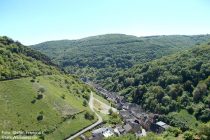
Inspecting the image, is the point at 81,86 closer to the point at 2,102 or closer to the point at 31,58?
the point at 31,58

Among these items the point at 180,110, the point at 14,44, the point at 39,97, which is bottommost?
the point at 180,110

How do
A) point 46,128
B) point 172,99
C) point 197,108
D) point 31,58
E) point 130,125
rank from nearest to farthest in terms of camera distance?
point 46,128
point 130,125
point 197,108
point 172,99
point 31,58

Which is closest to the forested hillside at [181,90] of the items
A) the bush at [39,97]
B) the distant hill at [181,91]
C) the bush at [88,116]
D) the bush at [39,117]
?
the distant hill at [181,91]

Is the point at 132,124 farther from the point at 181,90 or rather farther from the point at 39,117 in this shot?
the point at 181,90

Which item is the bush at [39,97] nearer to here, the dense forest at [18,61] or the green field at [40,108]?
the green field at [40,108]

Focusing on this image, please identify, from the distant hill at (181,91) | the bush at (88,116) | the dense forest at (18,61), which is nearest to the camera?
the bush at (88,116)

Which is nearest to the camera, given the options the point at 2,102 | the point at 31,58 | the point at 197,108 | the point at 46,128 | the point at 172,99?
the point at 46,128

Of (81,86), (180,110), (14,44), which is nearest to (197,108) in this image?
(180,110)

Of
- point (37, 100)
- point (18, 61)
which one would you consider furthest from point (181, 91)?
point (18, 61)
